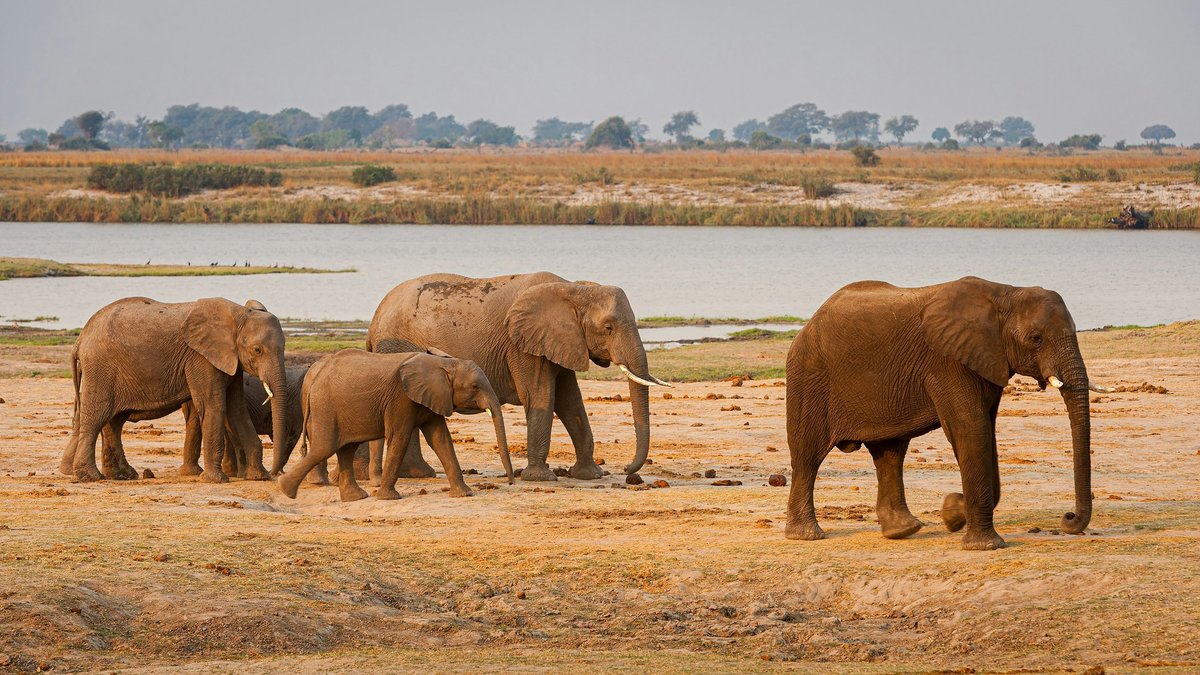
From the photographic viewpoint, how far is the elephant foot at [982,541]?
10.6 metres

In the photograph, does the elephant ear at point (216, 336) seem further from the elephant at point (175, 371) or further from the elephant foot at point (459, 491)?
the elephant foot at point (459, 491)

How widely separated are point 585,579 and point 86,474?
20.8ft

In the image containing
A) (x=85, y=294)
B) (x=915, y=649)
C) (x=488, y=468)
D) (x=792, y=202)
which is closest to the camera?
(x=915, y=649)

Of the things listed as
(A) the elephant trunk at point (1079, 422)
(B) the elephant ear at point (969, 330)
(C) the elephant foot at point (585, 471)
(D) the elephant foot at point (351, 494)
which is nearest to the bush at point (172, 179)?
(C) the elephant foot at point (585, 471)

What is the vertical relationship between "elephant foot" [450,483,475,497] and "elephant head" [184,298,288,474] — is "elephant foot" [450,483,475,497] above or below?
below

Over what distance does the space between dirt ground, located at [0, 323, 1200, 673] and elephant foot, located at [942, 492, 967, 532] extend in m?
0.10

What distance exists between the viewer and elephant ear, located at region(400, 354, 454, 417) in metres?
13.8

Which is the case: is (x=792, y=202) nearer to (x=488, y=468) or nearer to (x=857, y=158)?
(x=857, y=158)

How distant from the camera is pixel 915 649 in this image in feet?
30.0

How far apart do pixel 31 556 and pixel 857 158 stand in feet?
261

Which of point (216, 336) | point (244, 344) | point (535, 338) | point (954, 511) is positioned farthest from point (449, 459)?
point (954, 511)

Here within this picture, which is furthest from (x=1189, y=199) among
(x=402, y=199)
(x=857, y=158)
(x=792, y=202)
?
(x=402, y=199)

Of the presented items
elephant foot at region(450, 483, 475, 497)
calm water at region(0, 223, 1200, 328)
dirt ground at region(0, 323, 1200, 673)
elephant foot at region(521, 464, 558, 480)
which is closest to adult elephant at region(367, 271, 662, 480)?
elephant foot at region(521, 464, 558, 480)

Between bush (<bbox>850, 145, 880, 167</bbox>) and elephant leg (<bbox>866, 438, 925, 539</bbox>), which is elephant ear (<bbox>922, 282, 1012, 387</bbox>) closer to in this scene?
elephant leg (<bbox>866, 438, 925, 539</bbox>)
